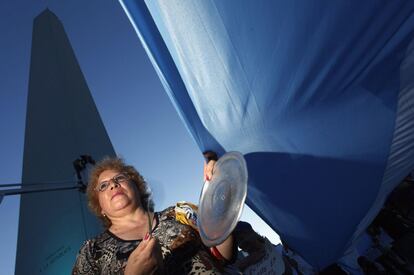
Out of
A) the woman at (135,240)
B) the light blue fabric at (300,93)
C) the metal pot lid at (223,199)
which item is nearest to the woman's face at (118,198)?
the woman at (135,240)

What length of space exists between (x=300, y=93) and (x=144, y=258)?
81 cm

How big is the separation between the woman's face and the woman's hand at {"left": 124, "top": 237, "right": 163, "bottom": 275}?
1.31 ft

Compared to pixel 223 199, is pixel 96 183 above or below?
above

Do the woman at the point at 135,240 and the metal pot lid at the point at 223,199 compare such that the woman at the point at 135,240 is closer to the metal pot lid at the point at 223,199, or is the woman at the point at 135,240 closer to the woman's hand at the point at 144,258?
the woman's hand at the point at 144,258

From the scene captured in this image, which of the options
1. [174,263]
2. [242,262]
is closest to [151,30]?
[174,263]

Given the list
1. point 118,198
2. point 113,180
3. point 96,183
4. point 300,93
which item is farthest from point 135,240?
point 300,93

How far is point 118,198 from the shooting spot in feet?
4.36

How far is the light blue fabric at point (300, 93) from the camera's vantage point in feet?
3.10

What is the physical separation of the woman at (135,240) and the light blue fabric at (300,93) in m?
0.34

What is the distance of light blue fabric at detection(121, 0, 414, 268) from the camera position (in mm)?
944

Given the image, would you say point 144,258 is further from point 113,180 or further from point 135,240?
point 113,180

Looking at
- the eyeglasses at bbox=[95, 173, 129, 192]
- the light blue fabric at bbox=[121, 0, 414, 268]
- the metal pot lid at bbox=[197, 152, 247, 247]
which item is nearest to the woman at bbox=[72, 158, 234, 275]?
the eyeglasses at bbox=[95, 173, 129, 192]

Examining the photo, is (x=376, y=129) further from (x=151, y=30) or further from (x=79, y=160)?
(x=79, y=160)

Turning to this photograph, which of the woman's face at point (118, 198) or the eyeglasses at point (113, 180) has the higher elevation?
the eyeglasses at point (113, 180)
